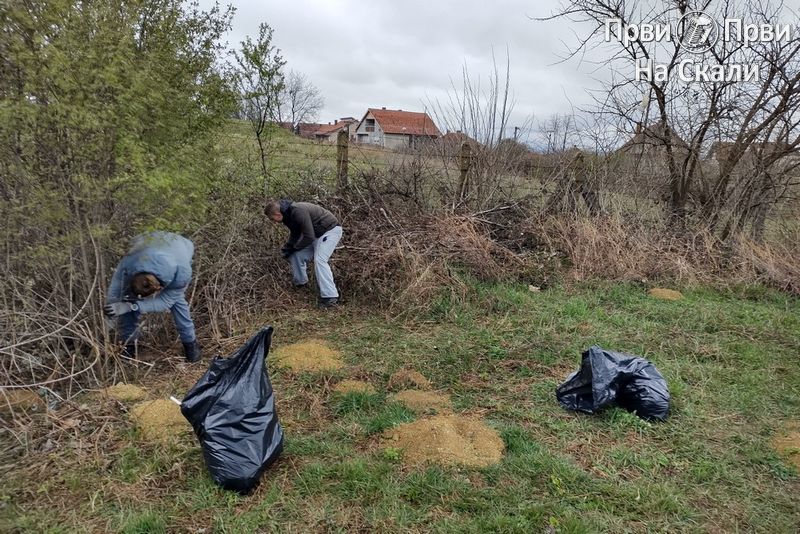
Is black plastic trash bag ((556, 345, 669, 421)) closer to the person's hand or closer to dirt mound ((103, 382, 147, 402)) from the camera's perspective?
dirt mound ((103, 382, 147, 402))

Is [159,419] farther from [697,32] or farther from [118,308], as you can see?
[697,32]

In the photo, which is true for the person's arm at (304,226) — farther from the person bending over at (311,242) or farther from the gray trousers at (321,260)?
the gray trousers at (321,260)

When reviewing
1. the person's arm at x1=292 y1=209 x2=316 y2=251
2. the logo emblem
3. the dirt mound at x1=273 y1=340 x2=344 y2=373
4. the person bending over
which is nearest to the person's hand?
the dirt mound at x1=273 y1=340 x2=344 y2=373

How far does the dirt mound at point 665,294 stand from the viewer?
617 cm

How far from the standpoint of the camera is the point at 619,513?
2.46 meters

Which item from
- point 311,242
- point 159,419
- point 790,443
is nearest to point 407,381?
point 159,419

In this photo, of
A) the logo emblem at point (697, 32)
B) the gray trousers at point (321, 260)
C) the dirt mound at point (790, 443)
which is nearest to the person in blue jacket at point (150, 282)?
the gray trousers at point (321, 260)

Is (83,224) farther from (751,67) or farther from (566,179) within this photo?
(751,67)

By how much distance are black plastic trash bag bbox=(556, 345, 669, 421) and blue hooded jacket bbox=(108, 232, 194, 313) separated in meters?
3.16

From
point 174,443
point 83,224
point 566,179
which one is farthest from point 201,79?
point 566,179

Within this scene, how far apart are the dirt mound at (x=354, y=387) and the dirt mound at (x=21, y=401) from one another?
191cm

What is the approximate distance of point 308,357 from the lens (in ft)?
14.0

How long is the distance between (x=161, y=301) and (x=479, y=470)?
9.43 feet

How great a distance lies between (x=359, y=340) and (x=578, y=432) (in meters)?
2.27
